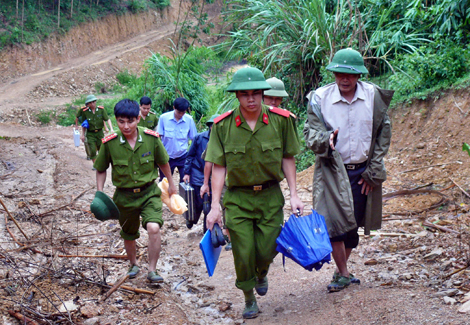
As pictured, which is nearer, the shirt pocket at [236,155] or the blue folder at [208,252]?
the blue folder at [208,252]

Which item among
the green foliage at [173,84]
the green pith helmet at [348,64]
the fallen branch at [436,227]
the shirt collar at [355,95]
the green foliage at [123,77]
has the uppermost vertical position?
the green pith helmet at [348,64]

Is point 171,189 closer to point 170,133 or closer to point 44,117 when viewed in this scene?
point 170,133

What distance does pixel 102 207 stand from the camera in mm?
4426

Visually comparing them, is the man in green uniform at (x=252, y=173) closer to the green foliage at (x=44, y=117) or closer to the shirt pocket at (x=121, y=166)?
the shirt pocket at (x=121, y=166)

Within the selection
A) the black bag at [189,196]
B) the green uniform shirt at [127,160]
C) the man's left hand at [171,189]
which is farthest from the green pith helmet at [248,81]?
the black bag at [189,196]

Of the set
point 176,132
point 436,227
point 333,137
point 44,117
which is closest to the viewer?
point 333,137

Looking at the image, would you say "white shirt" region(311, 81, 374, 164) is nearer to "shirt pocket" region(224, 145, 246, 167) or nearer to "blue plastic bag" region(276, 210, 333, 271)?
"blue plastic bag" region(276, 210, 333, 271)

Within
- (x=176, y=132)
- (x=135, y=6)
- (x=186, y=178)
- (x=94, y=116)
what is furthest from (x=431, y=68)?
(x=135, y=6)

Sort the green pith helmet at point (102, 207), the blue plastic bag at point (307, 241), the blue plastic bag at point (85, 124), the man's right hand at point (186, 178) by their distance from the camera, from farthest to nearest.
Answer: the blue plastic bag at point (85, 124) < the man's right hand at point (186, 178) < the green pith helmet at point (102, 207) < the blue plastic bag at point (307, 241)

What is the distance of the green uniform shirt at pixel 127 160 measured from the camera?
4.77 m

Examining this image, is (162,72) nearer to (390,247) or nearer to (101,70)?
(101,70)

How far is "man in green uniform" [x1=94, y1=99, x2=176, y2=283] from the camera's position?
476 centimetres

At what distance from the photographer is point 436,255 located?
489 cm

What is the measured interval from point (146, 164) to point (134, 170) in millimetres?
141
